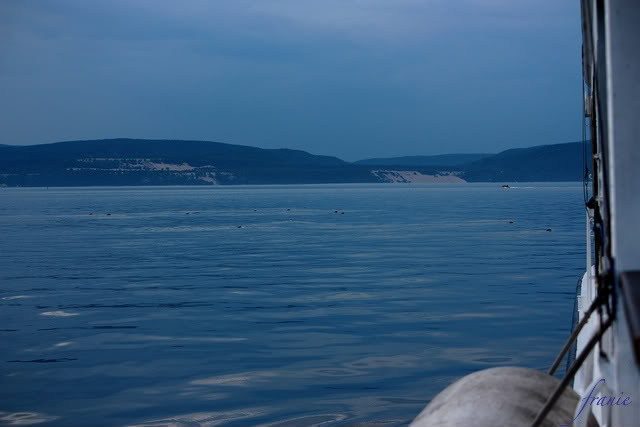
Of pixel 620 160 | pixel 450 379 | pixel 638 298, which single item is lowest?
pixel 450 379

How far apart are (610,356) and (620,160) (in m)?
1.22

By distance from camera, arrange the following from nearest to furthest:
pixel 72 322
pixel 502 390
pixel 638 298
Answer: pixel 638 298, pixel 502 390, pixel 72 322

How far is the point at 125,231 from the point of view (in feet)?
143

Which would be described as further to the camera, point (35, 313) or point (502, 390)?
point (35, 313)

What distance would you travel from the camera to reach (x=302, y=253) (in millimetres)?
28875

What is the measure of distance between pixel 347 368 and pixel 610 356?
647 cm

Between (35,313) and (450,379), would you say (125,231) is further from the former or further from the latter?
(450,379)

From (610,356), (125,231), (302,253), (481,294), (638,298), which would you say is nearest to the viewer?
(638,298)

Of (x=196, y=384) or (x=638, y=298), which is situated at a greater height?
(x=638, y=298)

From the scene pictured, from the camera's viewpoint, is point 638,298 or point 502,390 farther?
point 502,390

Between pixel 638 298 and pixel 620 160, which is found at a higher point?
pixel 620 160

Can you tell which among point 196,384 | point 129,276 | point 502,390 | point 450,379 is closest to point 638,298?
point 502,390

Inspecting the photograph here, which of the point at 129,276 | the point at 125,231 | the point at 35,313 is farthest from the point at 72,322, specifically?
the point at 125,231

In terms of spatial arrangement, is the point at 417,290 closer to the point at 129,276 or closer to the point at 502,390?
the point at 129,276
